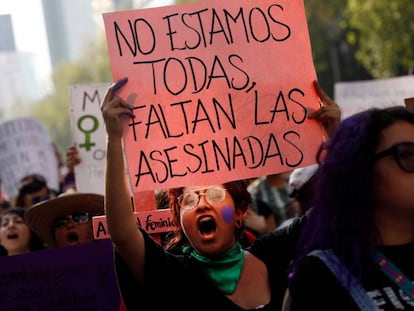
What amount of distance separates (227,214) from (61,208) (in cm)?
162

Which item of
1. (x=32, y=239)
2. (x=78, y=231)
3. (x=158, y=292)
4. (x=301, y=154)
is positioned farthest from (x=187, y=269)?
(x=32, y=239)

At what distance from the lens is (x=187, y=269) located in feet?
9.35

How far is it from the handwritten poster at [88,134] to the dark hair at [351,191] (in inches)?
154

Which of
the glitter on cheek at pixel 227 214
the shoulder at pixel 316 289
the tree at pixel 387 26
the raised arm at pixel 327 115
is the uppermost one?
the tree at pixel 387 26

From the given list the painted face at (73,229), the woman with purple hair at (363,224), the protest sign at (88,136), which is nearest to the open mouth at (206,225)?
the woman with purple hair at (363,224)

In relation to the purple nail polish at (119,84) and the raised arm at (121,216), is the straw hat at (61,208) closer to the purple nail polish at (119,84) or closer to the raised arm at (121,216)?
the purple nail polish at (119,84)

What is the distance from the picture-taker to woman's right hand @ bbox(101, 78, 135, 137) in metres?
2.74

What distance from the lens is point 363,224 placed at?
7.52ft

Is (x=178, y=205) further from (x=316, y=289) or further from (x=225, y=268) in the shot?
(x=316, y=289)

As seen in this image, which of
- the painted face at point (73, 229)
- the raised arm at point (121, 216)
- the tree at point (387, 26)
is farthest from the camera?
the tree at point (387, 26)

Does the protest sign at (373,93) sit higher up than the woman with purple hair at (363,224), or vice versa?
the protest sign at (373,93)

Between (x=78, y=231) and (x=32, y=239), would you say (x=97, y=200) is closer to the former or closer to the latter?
(x=78, y=231)

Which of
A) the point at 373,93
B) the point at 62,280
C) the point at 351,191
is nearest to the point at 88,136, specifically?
the point at 62,280

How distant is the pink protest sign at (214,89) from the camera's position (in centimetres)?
309
